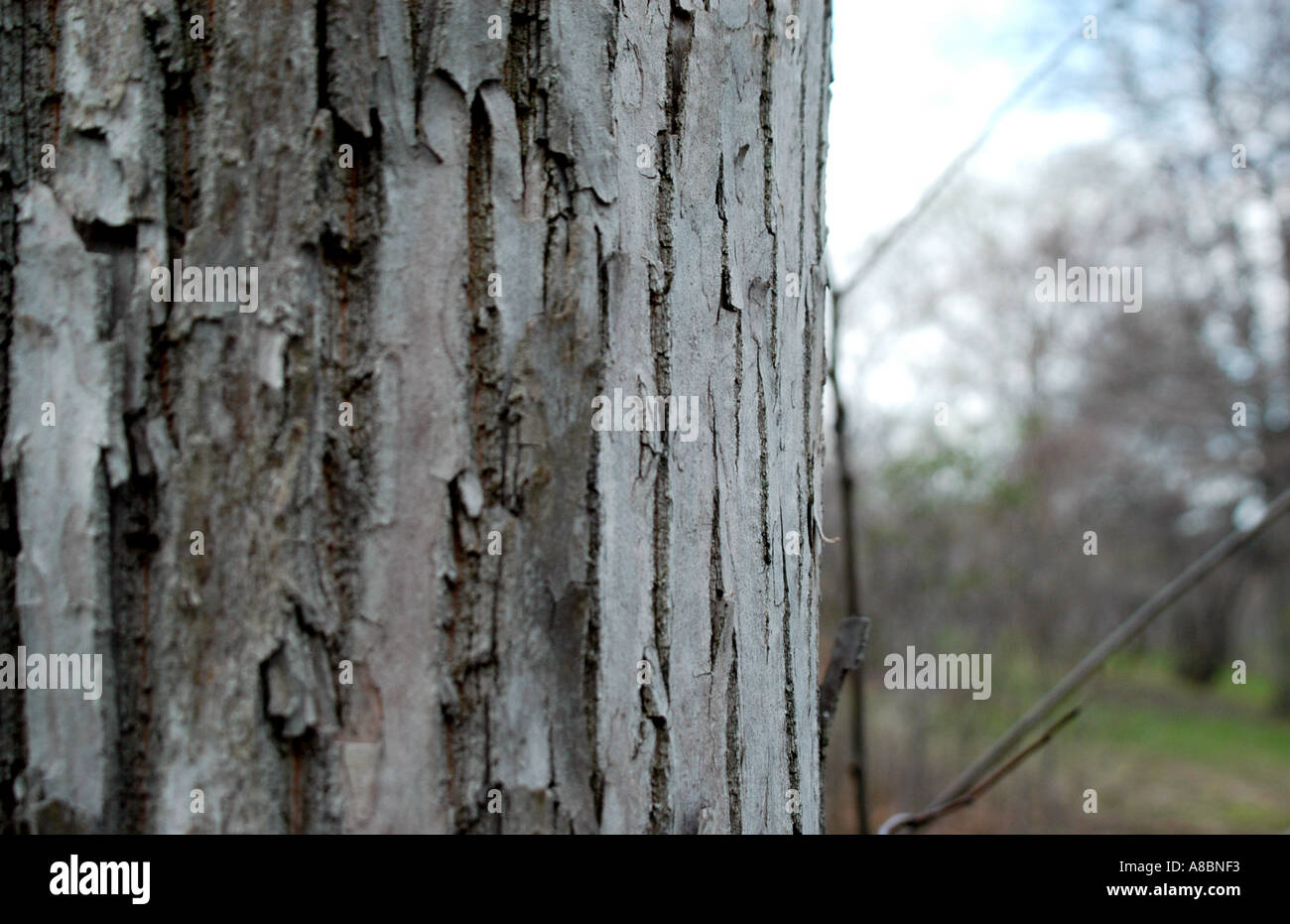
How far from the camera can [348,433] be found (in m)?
0.75

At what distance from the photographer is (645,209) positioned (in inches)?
31.8

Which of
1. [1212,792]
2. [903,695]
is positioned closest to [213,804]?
[903,695]

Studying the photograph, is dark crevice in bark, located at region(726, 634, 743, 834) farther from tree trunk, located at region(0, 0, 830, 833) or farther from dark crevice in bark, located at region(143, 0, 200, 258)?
dark crevice in bark, located at region(143, 0, 200, 258)

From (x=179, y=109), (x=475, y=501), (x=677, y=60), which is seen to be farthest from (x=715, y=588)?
(x=179, y=109)

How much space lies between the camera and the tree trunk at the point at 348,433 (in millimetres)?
726

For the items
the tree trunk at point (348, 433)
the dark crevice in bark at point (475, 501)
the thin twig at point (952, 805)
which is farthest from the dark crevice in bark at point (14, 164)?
the thin twig at point (952, 805)

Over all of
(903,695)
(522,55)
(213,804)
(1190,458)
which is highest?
(1190,458)

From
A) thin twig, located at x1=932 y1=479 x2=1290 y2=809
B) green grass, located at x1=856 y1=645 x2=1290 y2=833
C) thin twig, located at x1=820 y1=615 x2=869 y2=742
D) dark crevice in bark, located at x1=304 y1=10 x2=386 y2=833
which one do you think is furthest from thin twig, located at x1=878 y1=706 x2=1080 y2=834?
green grass, located at x1=856 y1=645 x2=1290 y2=833

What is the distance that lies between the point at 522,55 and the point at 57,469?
548 millimetres

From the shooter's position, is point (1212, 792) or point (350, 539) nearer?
point (350, 539)

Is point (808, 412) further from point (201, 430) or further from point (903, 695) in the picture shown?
point (903, 695)

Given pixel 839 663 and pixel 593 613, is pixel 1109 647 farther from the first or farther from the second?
pixel 593 613

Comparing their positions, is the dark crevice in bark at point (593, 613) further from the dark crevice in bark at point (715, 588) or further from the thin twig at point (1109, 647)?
the thin twig at point (1109, 647)

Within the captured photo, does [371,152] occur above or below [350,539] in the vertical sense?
above
